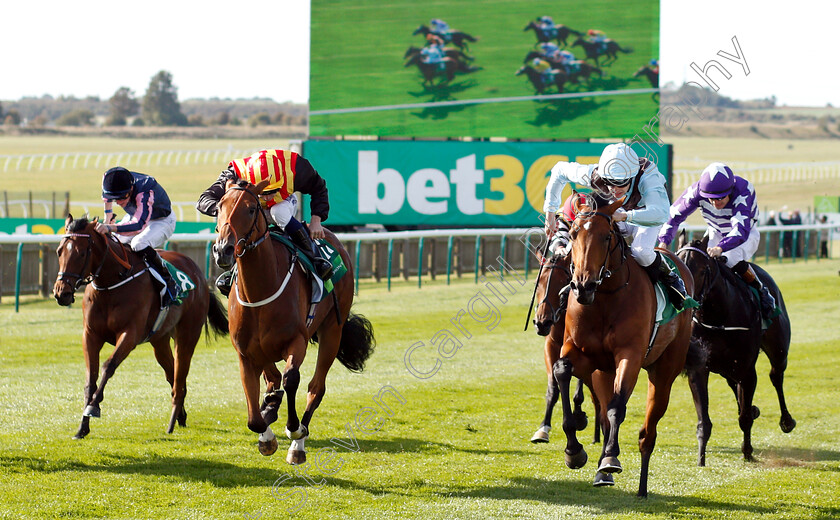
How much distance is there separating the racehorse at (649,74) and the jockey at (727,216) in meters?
13.5

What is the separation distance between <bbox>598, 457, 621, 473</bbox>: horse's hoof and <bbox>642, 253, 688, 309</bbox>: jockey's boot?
1126 mm

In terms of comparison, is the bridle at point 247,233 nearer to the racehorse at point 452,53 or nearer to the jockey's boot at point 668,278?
the jockey's boot at point 668,278

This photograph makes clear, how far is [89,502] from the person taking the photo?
203 inches

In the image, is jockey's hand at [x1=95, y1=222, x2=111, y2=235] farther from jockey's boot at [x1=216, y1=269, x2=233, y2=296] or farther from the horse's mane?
jockey's boot at [x1=216, y1=269, x2=233, y2=296]

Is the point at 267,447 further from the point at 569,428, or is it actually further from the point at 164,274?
the point at 164,274

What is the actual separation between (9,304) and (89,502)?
8650 millimetres

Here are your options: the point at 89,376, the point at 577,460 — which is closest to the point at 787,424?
the point at 577,460

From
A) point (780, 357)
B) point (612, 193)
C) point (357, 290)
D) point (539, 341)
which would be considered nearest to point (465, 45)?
point (357, 290)

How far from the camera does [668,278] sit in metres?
5.71

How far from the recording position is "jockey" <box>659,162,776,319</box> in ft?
22.4

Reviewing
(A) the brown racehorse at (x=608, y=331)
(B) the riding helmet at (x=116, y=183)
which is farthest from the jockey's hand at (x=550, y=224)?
(B) the riding helmet at (x=116, y=183)

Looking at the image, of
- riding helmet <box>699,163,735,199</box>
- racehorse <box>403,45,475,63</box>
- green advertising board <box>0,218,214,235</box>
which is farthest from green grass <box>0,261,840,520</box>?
racehorse <box>403,45,475,63</box>

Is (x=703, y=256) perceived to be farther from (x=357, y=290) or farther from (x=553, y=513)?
(x=357, y=290)

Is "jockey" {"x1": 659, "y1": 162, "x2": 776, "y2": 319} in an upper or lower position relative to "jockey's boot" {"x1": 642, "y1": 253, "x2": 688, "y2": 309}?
upper
